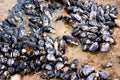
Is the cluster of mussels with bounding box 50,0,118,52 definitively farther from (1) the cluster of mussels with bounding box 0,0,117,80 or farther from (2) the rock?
(2) the rock

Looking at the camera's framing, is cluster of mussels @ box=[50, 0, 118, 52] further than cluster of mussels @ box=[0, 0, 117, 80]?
Yes

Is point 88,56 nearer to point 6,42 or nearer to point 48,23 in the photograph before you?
point 48,23

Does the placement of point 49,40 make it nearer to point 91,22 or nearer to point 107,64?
point 91,22

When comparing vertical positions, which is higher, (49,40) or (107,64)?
(49,40)

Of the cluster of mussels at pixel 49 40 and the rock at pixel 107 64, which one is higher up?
the cluster of mussels at pixel 49 40

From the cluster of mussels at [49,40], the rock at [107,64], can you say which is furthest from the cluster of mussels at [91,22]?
the rock at [107,64]

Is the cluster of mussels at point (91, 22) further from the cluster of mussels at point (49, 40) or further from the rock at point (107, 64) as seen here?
the rock at point (107, 64)

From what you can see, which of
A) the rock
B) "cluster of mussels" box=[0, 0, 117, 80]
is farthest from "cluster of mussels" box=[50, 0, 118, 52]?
the rock

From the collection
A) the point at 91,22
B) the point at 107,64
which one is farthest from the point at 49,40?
the point at 107,64

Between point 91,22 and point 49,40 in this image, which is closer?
point 49,40
